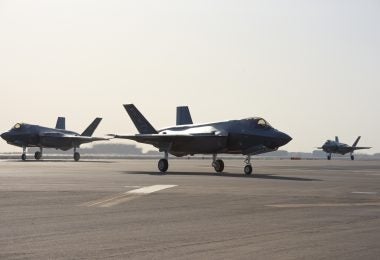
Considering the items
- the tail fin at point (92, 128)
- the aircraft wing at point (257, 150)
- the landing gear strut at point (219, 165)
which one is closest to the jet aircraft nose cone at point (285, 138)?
the aircraft wing at point (257, 150)

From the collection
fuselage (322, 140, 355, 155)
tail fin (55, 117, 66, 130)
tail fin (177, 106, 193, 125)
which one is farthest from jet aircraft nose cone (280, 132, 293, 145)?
fuselage (322, 140, 355, 155)

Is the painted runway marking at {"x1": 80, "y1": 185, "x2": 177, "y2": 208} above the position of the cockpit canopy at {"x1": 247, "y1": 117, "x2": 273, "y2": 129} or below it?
below

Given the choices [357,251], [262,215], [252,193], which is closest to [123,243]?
[357,251]

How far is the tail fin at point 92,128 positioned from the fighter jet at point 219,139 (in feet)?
120

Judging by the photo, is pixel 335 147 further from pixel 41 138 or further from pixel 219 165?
pixel 219 165

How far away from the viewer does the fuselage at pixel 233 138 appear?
112 feet

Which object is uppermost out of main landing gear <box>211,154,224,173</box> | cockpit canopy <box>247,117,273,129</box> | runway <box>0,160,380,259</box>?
cockpit canopy <box>247,117,273,129</box>

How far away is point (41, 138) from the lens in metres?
69.6

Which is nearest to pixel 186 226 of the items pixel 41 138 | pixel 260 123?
pixel 260 123

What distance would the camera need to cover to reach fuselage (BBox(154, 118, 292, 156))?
34.0m

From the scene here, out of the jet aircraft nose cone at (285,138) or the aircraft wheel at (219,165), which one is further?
the aircraft wheel at (219,165)

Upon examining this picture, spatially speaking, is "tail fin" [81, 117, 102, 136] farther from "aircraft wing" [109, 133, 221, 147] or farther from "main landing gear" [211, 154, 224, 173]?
"main landing gear" [211, 154, 224, 173]

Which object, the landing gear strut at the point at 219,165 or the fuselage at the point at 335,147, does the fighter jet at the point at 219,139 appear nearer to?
the landing gear strut at the point at 219,165

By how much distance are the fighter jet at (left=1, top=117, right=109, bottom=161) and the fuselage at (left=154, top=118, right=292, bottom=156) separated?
1356 inches
